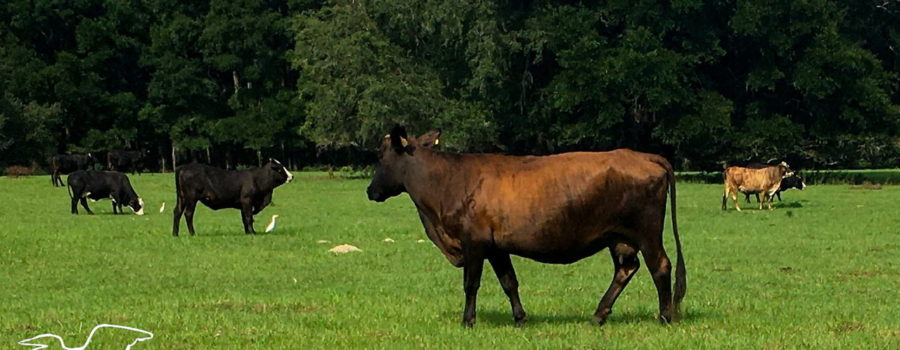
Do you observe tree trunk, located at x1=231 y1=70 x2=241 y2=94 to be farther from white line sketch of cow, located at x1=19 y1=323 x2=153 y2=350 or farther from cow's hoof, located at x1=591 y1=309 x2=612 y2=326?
cow's hoof, located at x1=591 y1=309 x2=612 y2=326

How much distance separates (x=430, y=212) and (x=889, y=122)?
154ft

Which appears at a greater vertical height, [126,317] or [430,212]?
[430,212]

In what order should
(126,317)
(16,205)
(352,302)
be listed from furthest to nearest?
(16,205), (352,302), (126,317)

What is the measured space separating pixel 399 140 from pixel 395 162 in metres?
0.23

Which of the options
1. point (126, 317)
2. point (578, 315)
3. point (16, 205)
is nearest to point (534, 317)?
point (578, 315)

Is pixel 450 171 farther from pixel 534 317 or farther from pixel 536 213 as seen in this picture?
pixel 534 317

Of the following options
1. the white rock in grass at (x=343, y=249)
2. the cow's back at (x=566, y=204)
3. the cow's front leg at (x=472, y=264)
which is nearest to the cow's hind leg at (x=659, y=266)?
the cow's back at (x=566, y=204)

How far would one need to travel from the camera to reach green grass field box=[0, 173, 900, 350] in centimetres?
1087

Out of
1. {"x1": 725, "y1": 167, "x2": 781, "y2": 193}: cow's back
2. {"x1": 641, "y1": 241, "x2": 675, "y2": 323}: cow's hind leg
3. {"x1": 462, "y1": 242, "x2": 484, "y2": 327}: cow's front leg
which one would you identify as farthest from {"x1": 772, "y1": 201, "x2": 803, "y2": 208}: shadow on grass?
{"x1": 462, "y1": 242, "x2": 484, "y2": 327}: cow's front leg

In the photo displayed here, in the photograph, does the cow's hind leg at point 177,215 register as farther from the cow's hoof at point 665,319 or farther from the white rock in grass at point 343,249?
the cow's hoof at point 665,319

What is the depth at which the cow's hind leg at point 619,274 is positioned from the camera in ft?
37.4

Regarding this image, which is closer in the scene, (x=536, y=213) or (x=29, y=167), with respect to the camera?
(x=536, y=213)

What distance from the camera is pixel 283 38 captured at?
80.8 m

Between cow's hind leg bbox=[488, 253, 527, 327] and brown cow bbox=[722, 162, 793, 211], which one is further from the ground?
cow's hind leg bbox=[488, 253, 527, 327]
